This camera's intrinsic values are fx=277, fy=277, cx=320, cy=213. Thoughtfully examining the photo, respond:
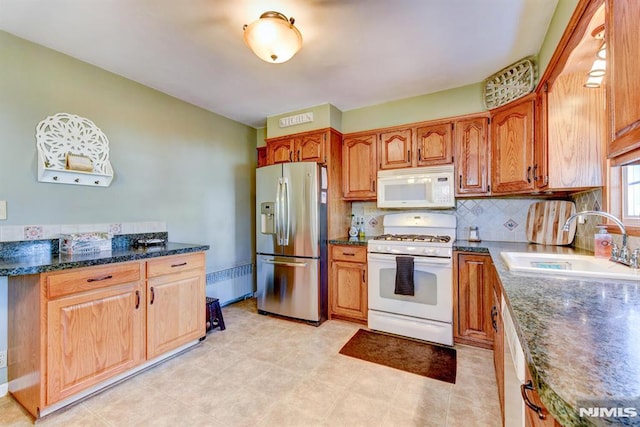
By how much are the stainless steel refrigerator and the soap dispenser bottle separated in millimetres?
2145

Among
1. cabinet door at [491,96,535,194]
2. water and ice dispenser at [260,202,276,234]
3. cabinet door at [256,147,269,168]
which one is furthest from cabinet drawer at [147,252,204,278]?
cabinet door at [491,96,535,194]

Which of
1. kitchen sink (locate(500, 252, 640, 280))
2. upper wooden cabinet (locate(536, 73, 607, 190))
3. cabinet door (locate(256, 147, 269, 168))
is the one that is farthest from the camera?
cabinet door (locate(256, 147, 269, 168))

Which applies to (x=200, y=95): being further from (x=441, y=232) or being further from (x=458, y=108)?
(x=441, y=232)

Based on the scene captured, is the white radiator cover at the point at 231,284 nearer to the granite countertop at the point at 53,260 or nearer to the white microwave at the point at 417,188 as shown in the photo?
the granite countertop at the point at 53,260

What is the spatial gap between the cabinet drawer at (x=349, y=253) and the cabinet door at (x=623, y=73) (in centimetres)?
211

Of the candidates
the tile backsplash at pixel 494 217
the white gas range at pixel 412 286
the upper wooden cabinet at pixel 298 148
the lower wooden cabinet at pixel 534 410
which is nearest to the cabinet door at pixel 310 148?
the upper wooden cabinet at pixel 298 148

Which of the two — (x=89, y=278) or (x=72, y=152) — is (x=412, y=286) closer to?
(x=89, y=278)

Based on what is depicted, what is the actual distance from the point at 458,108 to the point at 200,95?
8.74 ft

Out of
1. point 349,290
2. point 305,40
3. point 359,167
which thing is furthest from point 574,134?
point 349,290

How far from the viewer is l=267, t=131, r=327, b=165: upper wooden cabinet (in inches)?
125

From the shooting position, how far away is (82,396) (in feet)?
5.85

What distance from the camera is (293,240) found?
3.05 m

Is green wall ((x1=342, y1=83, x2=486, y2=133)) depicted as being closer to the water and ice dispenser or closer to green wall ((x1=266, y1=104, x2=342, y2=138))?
green wall ((x1=266, y1=104, x2=342, y2=138))

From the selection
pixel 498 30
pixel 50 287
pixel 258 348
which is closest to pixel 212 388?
pixel 258 348
